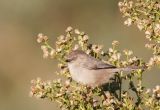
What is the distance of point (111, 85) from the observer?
8883 mm

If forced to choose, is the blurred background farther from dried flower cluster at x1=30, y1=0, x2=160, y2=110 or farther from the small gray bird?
dried flower cluster at x1=30, y1=0, x2=160, y2=110

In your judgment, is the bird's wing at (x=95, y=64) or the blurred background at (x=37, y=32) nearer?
the bird's wing at (x=95, y=64)

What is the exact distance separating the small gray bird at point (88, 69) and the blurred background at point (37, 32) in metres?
8.62

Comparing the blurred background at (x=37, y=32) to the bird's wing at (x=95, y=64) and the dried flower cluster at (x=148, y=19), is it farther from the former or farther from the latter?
the dried flower cluster at (x=148, y=19)

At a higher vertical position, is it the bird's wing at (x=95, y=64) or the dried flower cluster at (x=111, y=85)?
the bird's wing at (x=95, y=64)

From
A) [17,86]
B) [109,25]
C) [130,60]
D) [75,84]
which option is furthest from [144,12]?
[109,25]

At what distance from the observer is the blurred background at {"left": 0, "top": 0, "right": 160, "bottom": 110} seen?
20.0m

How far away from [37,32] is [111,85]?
14131 millimetres

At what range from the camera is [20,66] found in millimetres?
21688

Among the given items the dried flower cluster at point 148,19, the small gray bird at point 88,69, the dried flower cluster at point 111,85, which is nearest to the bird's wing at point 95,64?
the small gray bird at point 88,69

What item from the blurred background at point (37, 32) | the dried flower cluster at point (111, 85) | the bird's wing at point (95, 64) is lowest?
the dried flower cluster at point (111, 85)

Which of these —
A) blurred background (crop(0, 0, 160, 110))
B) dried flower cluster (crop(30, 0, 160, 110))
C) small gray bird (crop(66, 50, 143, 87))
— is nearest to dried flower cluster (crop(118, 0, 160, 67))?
dried flower cluster (crop(30, 0, 160, 110))

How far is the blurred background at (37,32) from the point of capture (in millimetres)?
19984

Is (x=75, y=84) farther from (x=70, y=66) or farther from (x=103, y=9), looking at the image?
(x=103, y=9)
